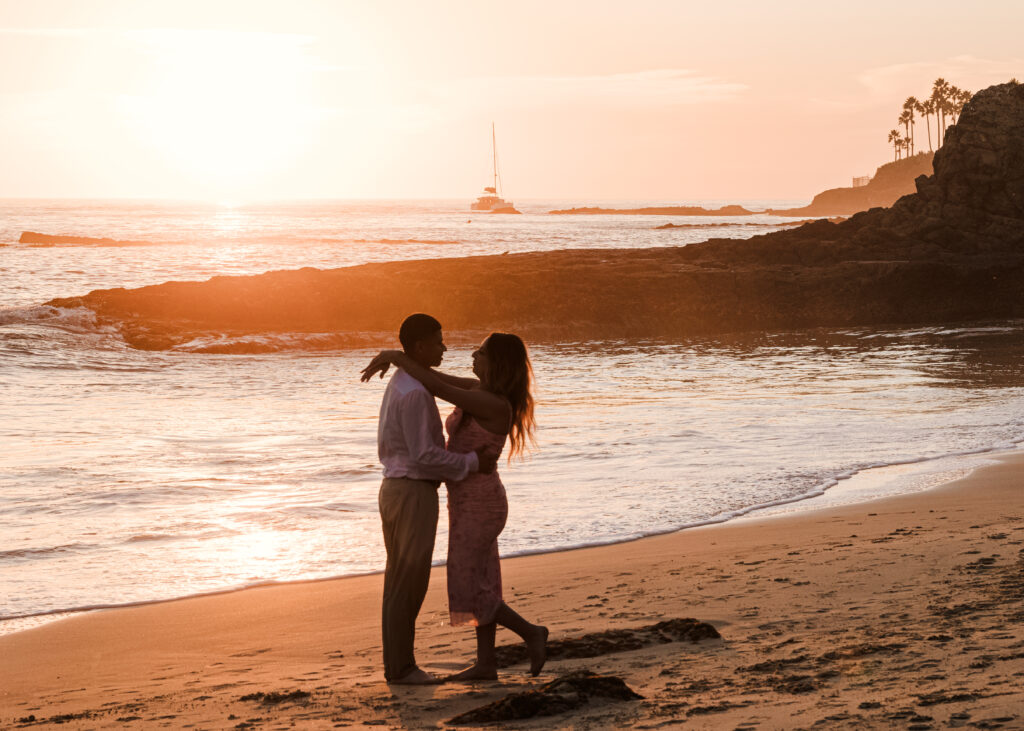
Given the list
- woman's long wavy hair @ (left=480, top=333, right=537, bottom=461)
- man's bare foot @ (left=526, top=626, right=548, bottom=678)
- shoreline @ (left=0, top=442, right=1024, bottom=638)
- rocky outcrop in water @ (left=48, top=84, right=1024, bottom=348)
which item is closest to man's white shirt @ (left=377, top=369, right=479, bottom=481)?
woman's long wavy hair @ (left=480, top=333, right=537, bottom=461)

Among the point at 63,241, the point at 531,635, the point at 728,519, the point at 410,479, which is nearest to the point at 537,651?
the point at 531,635

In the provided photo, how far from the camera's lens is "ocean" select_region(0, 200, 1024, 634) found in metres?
8.57

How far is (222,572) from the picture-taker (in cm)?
790

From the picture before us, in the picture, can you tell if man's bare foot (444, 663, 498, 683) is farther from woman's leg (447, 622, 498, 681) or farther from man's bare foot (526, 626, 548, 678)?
man's bare foot (526, 626, 548, 678)

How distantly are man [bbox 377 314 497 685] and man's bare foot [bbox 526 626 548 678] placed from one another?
448mm

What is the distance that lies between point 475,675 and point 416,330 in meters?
1.60

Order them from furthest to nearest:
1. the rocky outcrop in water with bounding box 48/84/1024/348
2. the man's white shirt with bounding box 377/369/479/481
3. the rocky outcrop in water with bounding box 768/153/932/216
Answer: the rocky outcrop in water with bounding box 768/153/932/216, the rocky outcrop in water with bounding box 48/84/1024/348, the man's white shirt with bounding box 377/369/479/481

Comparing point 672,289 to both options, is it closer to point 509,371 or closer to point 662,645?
point 662,645

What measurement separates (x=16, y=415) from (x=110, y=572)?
31.0 ft

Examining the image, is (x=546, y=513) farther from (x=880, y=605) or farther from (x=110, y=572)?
(x=880, y=605)

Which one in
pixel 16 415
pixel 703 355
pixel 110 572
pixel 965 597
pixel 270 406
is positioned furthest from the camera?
pixel 703 355

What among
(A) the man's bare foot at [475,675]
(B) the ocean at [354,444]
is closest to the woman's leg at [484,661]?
(A) the man's bare foot at [475,675]

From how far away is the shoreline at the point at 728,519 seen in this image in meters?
6.90

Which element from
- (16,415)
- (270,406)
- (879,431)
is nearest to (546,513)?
(879,431)
